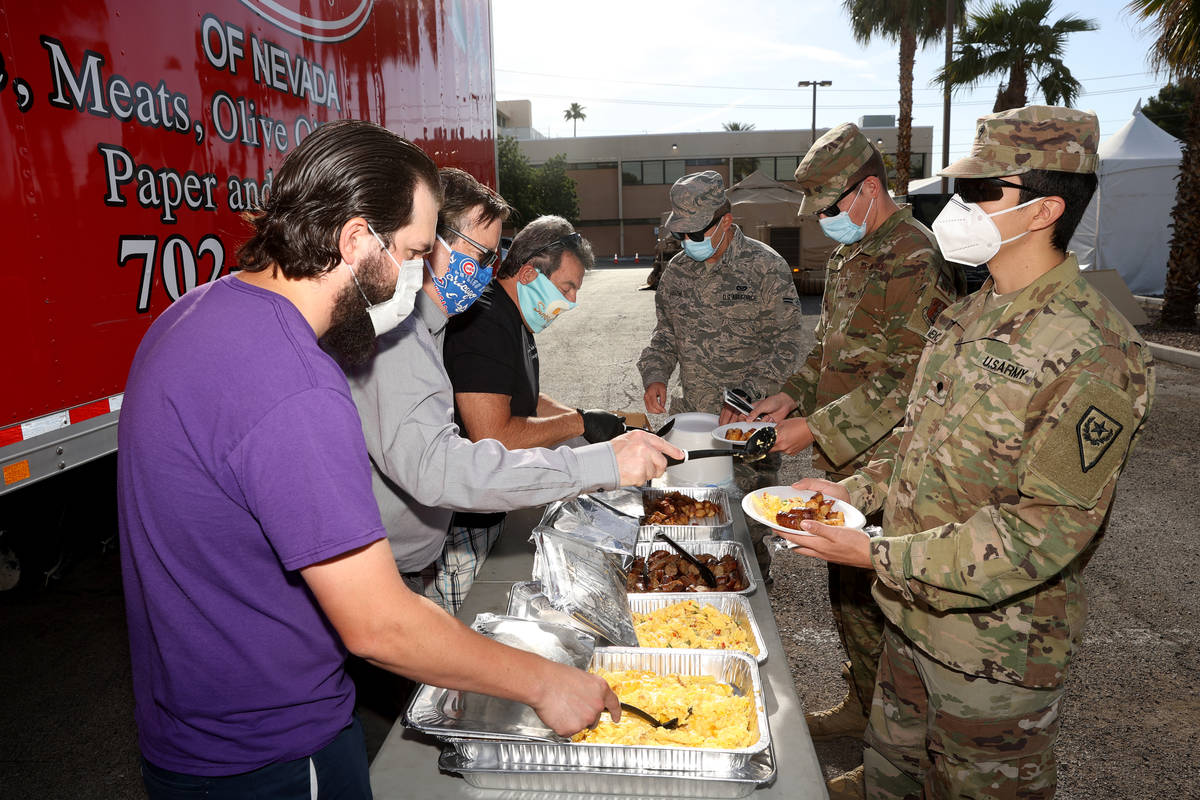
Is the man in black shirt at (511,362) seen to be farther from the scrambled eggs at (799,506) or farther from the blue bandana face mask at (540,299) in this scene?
the scrambled eggs at (799,506)

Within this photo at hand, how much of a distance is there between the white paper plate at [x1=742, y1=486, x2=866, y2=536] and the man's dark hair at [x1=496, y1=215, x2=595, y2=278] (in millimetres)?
1218

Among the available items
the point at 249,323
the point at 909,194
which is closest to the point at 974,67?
the point at 909,194

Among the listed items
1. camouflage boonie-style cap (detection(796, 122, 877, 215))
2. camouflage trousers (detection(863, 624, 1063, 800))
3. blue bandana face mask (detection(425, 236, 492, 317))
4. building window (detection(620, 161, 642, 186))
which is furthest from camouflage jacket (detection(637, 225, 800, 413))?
building window (detection(620, 161, 642, 186))

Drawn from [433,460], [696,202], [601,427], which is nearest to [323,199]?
[433,460]

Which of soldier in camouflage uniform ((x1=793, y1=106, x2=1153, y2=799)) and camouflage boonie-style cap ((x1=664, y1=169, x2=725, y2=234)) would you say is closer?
soldier in camouflage uniform ((x1=793, y1=106, x2=1153, y2=799))

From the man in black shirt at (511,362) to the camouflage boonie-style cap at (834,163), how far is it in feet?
3.45

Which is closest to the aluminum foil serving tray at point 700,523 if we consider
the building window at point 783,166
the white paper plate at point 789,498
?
the white paper plate at point 789,498

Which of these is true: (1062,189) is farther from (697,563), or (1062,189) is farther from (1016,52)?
(1016,52)

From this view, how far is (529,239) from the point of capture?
3.12m

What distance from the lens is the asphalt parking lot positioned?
10.4 ft

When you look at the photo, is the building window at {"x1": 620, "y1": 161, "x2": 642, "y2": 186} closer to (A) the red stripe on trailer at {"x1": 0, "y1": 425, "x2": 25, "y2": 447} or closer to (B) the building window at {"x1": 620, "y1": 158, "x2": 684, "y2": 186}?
(B) the building window at {"x1": 620, "y1": 158, "x2": 684, "y2": 186}

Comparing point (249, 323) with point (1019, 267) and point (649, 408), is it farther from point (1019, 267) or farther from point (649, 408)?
point (649, 408)

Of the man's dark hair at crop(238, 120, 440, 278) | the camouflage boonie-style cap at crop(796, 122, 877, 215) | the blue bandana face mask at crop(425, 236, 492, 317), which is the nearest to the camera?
the man's dark hair at crop(238, 120, 440, 278)

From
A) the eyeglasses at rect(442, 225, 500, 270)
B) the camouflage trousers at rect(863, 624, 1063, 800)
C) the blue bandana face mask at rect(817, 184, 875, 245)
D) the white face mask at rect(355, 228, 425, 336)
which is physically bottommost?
the camouflage trousers at rect(863, 624, 1063, 800)
